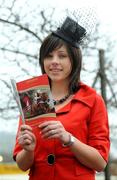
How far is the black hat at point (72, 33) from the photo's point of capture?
8.55 feet

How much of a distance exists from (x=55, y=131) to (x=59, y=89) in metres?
0.37

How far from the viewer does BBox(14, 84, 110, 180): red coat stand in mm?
2438

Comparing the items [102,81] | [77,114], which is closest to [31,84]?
[77,114]

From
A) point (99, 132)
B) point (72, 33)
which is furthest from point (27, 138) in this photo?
point (72, 33)

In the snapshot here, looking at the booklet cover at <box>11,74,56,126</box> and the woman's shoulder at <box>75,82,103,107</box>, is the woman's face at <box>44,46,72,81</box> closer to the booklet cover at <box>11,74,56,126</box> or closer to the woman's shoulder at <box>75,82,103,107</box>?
the woman's shoulder at <box>75,82,103,107</box>

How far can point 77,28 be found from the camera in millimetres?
2623

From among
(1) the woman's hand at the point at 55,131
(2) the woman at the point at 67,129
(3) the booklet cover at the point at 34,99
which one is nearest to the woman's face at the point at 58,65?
(2) the woman at the point at 67,129

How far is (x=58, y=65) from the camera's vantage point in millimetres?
2512

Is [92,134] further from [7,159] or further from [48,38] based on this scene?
[7,159]

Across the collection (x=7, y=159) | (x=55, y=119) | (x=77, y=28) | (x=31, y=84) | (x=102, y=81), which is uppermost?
(x=77, y=28)

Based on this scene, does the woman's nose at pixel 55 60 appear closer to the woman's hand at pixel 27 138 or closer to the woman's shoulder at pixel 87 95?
the woman's shoulder at pixel 87 95

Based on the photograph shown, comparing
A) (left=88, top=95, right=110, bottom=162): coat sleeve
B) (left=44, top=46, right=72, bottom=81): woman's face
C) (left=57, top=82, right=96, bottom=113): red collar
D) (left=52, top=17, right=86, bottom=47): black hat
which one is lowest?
(left=88, top=95, right=110, bottom=162): coat sleeve

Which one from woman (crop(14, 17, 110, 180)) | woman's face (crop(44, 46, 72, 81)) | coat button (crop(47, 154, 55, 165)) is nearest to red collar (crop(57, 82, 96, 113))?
woman (crop(14, 17, 110, 180))

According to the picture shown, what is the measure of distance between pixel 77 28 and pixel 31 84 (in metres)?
0.45
